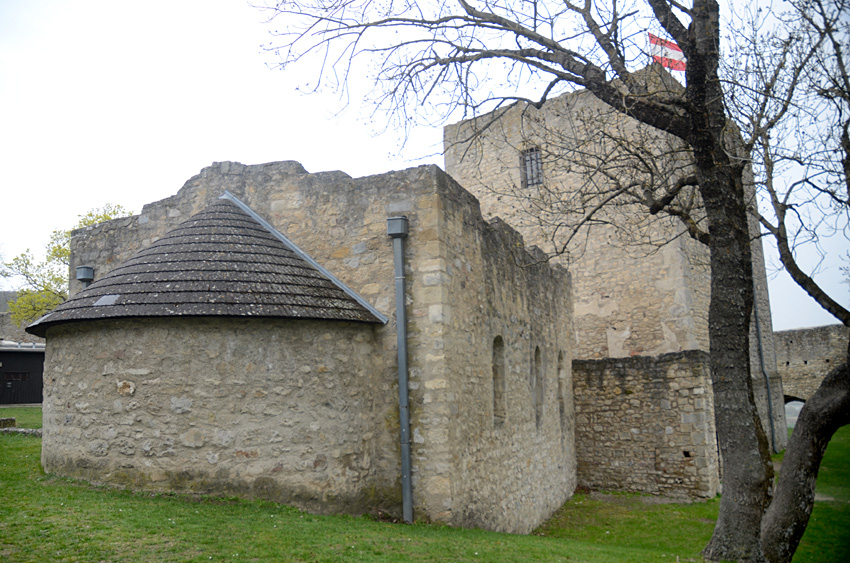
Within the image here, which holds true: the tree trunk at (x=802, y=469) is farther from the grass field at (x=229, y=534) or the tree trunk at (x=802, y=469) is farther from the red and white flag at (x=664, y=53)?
the red and white flag at (x=664, y=53)

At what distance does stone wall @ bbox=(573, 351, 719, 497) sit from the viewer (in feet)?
43.5

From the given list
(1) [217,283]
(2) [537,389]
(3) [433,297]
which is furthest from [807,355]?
(1) [217,283]

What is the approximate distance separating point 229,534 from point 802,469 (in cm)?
586

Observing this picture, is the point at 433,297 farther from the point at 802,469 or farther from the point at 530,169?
the point at 530,169

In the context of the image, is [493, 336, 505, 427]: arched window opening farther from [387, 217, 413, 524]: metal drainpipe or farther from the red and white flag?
the red and white flag

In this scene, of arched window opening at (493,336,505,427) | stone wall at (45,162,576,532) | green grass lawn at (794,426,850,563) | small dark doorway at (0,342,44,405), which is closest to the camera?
green grass lawn at (794,426,850,563)

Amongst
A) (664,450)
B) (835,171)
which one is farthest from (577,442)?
(835,171)

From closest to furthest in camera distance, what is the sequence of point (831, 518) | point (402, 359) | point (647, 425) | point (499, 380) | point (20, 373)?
point (402, 359) < point (831, 518) < point (499, 380) < point (647, 425) < point (20, 373)

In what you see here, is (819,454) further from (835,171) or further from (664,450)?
Answer: (664,450)

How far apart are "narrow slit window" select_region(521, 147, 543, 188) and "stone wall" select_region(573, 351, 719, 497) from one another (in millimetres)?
6594

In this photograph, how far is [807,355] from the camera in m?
26.7

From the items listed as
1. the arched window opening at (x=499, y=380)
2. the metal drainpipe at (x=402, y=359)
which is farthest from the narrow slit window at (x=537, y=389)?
the metal drainpipe at (x=402, y=359)

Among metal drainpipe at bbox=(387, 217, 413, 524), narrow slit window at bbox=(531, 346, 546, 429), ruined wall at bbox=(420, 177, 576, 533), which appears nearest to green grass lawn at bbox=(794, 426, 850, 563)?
ruined wall at bbox=(420, 177, 576, 533)

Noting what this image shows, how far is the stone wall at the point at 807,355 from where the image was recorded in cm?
A: 2611
